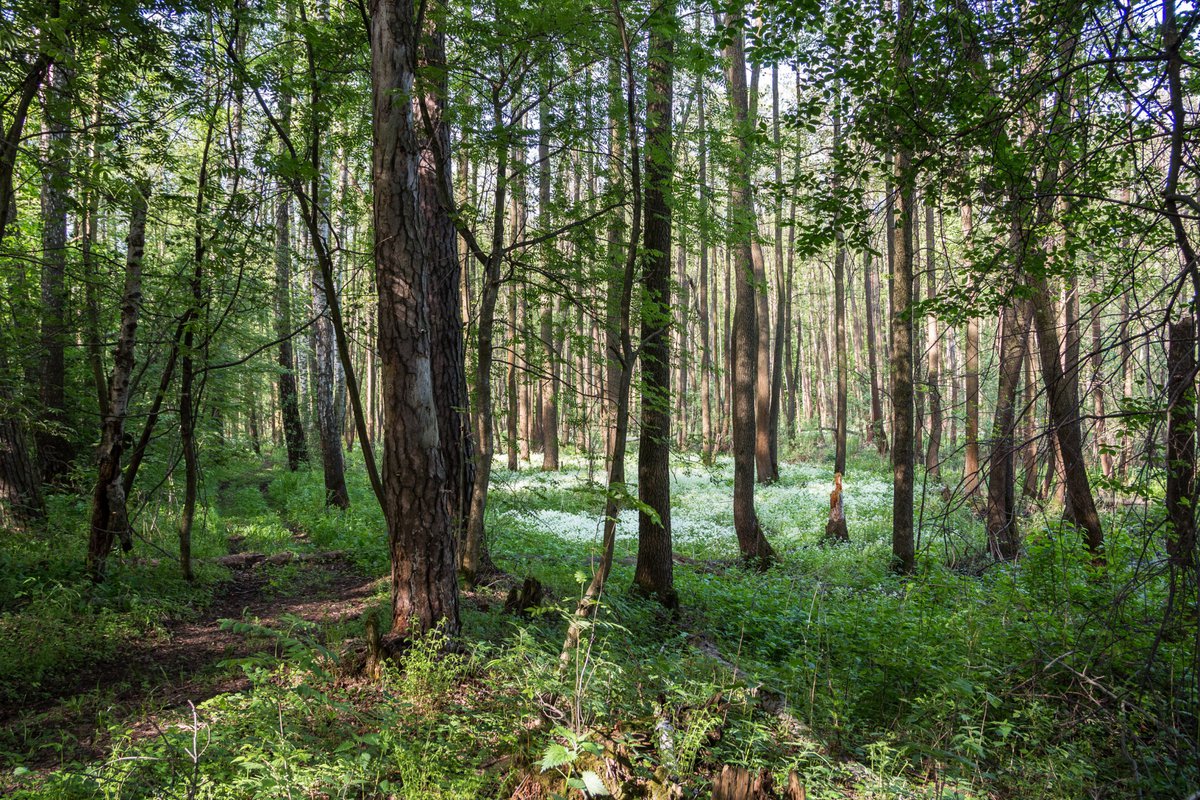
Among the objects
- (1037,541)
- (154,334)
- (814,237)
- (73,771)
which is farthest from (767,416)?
(73,771)

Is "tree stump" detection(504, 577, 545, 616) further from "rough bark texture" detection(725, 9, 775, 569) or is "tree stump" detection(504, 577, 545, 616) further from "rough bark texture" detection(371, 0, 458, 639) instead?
"rough bark texture" detection(725, 9, 775, 569)

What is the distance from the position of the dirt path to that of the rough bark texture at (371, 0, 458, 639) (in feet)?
3.11

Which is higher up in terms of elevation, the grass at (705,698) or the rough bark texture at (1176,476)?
the rough bark texture at (1176,476)

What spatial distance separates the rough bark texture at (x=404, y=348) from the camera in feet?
15.7

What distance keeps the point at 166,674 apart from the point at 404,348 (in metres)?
3.40

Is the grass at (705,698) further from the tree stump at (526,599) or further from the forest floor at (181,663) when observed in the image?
the forest floor at (181,663)

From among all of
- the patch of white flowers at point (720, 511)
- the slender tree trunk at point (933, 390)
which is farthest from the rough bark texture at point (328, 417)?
the slender tree trunk at point (933, 390)

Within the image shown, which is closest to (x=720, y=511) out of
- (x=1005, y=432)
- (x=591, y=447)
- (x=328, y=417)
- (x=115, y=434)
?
(x=328, y=417)

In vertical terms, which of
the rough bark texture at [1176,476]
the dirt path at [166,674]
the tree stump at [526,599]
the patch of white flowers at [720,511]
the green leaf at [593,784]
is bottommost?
the patch of white flowers at [720,511]

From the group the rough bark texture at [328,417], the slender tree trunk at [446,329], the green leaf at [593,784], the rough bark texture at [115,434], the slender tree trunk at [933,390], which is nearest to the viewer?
the green leaf at [593,784]

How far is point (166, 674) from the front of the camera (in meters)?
5.31

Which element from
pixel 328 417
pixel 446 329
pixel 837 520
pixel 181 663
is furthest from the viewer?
pixel 328 417

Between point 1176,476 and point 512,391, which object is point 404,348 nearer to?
point 512,391

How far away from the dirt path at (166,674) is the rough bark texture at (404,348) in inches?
37.3
